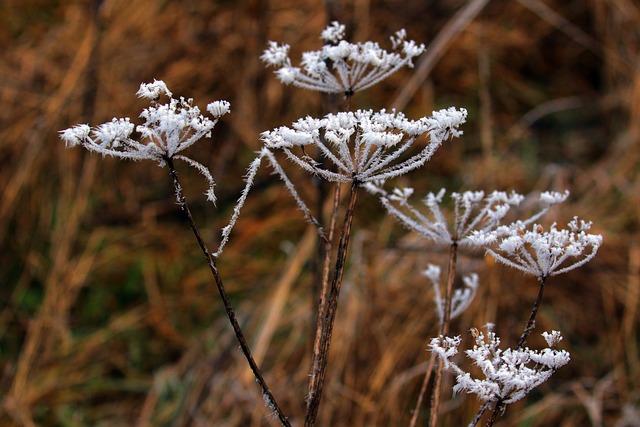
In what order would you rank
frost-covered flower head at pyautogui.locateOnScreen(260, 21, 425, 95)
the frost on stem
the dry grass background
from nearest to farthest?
the frost on stem, frost-covered flower head at pyautogui.locateOnScreen(260, 21, 425, 95), the dry grass background

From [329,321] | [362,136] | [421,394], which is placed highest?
[362,136]

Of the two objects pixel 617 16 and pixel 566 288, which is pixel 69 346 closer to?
pixel 566 288

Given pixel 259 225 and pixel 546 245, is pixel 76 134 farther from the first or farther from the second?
pixel 259 225

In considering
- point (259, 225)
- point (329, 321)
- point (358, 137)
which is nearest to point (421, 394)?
point (329, 321)

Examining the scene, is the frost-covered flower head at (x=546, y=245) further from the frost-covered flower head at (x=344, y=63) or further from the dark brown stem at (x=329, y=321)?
the frost-covered flower head at (x=344, y=63)

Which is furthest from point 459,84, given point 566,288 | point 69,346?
point 69,346

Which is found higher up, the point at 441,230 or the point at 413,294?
the point at 441,230

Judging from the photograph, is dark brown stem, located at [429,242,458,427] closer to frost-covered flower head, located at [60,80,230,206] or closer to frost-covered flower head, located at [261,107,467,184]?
frost-covered flower head, located at [261,107,467,184]

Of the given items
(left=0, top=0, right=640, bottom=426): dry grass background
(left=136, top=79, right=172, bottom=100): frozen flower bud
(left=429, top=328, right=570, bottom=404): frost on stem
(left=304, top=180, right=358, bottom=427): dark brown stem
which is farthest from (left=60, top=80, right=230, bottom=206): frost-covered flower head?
(left=0, top=0, right=640, bottom=426): dry grass background
